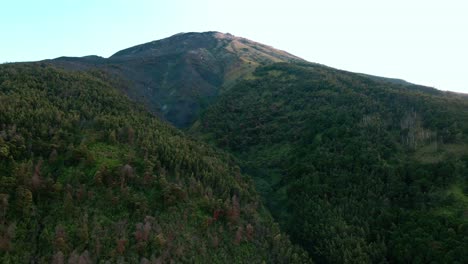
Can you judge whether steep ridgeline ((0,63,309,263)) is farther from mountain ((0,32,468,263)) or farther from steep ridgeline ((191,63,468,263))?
steep ridgeline ((191,63,468,263))

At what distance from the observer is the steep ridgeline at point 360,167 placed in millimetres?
28234

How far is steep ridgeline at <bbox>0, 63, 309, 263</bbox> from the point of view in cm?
2223

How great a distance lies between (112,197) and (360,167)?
88.1 ft

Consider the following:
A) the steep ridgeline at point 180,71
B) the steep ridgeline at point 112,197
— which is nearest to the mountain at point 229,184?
the steep ridgeline at point 112,197

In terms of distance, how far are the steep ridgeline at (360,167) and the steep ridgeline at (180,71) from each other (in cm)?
1764

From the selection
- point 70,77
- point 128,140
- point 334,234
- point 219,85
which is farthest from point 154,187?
point 219,85

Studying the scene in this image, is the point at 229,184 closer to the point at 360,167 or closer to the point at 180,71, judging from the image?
the point at 360,167

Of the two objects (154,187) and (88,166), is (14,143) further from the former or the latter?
(154,187)

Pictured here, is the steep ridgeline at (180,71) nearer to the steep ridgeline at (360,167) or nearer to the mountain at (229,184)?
the steep ridgeline at (360,167)

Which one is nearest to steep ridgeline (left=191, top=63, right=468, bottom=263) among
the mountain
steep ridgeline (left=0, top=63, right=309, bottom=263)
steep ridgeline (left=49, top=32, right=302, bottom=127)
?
the mountain

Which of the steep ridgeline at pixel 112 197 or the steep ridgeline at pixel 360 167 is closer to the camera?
the steep ridgeline at pixel 112 197

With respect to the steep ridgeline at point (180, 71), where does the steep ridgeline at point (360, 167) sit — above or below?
below

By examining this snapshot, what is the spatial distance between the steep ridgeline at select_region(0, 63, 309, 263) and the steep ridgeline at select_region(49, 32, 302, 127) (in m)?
37.2

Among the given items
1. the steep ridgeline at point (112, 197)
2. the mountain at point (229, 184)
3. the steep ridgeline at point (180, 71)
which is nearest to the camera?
the steep ridgeline at point (112, 197)
